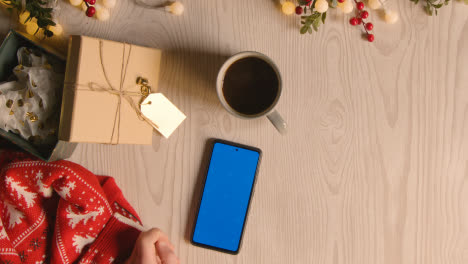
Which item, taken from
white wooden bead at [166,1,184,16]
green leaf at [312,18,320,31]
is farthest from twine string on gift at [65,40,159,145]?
green leaf at [312,18,320,31]

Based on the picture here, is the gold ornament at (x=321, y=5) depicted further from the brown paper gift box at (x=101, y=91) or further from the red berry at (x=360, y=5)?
the brown paper gift box at (x=101, y=91)

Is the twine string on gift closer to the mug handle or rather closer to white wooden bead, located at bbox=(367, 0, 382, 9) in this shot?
the mug handle

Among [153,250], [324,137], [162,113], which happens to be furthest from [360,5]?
[153,250]

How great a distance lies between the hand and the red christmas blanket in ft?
0.12

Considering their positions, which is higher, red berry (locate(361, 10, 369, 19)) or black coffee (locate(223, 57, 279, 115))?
red berry (locate(361, 10, 369, 19))

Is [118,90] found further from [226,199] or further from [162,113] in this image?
[226,199]

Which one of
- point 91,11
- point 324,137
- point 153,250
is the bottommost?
point 153,250

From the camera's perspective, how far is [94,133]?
51cm

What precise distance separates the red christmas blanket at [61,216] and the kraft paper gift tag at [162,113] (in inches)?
5.2

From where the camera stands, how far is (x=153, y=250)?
58 cm

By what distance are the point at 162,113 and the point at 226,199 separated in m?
0.18

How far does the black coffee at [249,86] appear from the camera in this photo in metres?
0.54

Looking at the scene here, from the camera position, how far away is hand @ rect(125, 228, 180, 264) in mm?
570

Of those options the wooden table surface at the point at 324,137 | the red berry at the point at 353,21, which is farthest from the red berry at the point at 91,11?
the red berry at the point at 353,21
